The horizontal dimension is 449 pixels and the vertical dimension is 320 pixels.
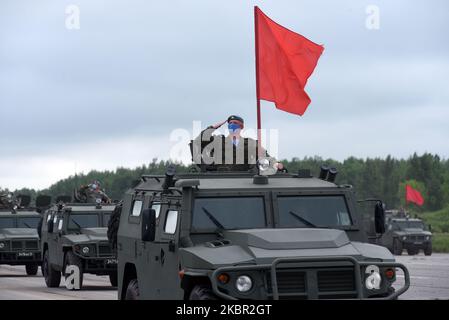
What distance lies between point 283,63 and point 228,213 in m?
6.29

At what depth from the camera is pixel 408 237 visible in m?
49.2

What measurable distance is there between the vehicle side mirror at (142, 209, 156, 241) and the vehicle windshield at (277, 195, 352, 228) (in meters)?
1.38

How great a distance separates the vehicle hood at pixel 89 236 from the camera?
26.0 m

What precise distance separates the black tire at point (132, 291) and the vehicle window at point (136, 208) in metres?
0.84

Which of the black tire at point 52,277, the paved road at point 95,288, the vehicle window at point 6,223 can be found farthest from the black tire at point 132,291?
the vehicle window at point 6,223

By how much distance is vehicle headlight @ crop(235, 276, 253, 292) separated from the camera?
11.0 metres

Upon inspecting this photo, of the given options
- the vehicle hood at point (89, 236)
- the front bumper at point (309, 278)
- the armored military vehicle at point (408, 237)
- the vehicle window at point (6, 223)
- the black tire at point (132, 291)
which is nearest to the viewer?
the front bumper at point (309, 278)

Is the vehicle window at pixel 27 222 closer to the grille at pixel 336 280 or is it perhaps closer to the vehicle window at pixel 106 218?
the vehicle window at pixel 106 218

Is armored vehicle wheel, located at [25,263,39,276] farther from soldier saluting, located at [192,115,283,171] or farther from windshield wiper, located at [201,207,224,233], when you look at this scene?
windshield wiper, located at [201,207,224,233]

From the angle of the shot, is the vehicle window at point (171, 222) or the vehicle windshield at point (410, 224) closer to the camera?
the vehicle window at point (171, 222)

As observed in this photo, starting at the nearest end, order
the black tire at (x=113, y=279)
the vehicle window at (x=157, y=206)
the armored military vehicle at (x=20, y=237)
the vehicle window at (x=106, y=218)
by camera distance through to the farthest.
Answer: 1. the vehicle window at (x=157, y=206)
2. the black tire at (x=113, y=279)
3. the vehicle window at (x=106, y=218)
4. the armored military vehicle at (x=20, y=237)

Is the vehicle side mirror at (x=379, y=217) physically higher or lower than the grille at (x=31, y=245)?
higher
